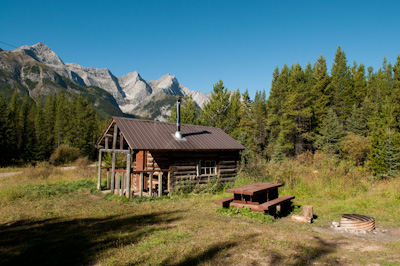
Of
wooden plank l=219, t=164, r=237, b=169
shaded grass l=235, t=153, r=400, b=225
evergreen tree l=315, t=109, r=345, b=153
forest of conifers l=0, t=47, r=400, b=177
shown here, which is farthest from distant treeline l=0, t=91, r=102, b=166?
evergreen tree l=315, t=109, r=345, b=153

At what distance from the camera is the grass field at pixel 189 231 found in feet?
16.8

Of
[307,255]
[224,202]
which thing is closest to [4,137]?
[224,202]

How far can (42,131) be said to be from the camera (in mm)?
52125

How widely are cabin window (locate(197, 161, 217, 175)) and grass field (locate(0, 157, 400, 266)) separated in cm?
177

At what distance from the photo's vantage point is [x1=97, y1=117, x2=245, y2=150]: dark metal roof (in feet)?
42.1

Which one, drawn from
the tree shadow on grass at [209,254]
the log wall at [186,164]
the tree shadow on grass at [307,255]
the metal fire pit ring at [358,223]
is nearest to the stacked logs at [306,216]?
the metal fire pit ring at [358,223]

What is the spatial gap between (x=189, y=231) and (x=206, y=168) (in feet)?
28.0

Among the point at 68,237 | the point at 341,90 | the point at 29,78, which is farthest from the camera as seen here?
the point at 29,78

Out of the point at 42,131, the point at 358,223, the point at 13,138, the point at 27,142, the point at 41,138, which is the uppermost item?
the point at 42,131

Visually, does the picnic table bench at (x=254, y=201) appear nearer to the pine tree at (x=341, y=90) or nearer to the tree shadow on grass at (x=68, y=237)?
the tree shadow on grass at (x=68, y=237)

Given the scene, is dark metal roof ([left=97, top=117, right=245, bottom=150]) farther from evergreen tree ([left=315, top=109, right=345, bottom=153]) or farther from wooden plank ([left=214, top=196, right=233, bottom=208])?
evergreen tree ([left=315, top=109, right=345, bottom=153])

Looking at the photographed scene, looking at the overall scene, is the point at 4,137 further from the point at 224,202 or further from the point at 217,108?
the point at 224,202

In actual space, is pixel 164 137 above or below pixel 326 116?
below

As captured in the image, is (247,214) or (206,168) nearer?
(247,214)
